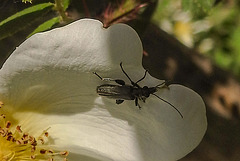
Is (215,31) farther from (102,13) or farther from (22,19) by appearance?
(22,19)

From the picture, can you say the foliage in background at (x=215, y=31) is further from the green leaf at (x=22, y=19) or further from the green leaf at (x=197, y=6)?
the green leaf at (x=22, y=19)

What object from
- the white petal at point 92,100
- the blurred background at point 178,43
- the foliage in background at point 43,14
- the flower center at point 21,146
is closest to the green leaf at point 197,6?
the blurred background at point 178,43

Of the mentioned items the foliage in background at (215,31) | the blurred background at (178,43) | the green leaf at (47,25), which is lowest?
the foliage in background at (215,31)

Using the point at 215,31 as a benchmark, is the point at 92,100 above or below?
above

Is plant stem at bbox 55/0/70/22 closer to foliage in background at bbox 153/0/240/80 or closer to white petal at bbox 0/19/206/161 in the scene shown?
white petal at bbox 0/19/206/161

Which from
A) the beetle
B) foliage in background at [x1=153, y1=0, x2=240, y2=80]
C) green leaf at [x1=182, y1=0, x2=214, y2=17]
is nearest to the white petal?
the beetle

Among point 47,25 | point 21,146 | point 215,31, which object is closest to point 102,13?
point 47,25

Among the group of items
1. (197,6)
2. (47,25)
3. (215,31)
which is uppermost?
(47,25)

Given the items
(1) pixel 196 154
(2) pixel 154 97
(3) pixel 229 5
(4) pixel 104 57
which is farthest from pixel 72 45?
(3) pixel 229 5
